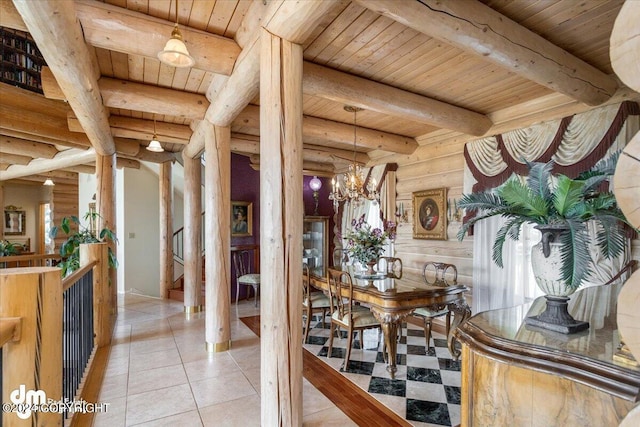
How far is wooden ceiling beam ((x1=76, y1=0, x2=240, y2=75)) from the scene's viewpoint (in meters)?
2.02

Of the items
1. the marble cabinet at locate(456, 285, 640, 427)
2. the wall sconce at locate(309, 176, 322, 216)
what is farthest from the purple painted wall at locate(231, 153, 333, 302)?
the marble cabinet at locate(456, 285, 640, 427)

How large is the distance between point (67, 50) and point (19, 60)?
12.3ft

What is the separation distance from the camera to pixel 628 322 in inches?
29.0

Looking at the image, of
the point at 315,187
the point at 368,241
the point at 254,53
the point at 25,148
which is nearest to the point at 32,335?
the point at 254,53

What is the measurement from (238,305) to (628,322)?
552cm

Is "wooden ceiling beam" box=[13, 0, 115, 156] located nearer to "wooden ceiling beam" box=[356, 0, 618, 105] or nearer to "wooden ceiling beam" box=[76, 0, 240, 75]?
→ "wooden ceiling beam" box=[76, 0, 240, 75]

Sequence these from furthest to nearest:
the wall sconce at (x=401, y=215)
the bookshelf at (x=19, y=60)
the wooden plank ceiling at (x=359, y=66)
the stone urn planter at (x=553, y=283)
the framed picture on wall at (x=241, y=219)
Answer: the framed picture on wall at (x=241, y=219), the wall sconce at (x=401, y=215), the bookshelf at (x=19, y=60), the wooden plank ceiling at (x=359, y=66), the stone urn planter at (x=553, y=283)

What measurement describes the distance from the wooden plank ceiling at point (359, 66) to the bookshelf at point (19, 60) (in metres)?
0.73

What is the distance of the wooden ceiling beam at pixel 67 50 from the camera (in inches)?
66.7

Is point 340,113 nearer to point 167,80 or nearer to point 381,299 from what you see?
point 167,80

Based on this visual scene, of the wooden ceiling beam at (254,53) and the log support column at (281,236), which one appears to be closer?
the wooden ceiling beam at (254,53)

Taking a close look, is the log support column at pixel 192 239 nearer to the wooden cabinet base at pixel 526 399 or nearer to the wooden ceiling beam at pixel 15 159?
the wooden ceiling beam at pixel 15 159

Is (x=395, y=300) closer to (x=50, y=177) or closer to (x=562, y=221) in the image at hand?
(x=562, y=221)

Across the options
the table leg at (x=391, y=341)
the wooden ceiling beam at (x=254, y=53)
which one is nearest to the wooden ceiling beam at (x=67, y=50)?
the wooden ceiling beam at (x=254, y=53)
